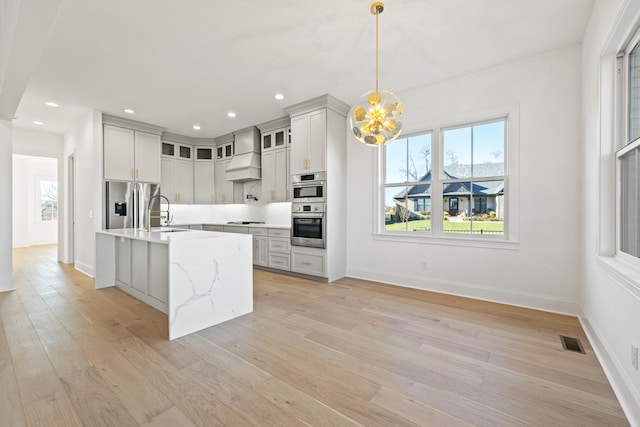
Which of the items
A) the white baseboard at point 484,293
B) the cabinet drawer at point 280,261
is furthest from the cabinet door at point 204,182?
the white baseboard at point 484,293

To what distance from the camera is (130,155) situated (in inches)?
208

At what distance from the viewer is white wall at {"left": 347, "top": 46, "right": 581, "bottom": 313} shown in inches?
119

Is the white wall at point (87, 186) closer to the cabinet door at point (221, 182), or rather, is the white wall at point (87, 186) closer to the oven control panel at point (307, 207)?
the cabinet door at point (221, 182)

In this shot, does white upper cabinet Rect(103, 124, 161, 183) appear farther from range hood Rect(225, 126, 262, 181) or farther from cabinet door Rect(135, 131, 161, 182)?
range hood Rect(225, 126, 262, 181)

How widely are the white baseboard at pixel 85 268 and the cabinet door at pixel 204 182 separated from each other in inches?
91.5

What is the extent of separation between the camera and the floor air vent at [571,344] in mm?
2279

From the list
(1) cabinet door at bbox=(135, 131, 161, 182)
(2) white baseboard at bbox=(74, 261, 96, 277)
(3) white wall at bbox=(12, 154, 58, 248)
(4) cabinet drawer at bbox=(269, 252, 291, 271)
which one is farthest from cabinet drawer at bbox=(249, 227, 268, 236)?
(3) white wall at bbox=(12, 154, 58, 248)

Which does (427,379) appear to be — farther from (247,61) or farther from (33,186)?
(33,186)

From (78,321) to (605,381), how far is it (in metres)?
4.32

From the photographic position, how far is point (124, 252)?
394 centimetres

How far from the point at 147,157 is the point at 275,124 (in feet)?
8.36

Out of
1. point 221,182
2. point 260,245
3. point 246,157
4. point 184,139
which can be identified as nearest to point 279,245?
point 260,245

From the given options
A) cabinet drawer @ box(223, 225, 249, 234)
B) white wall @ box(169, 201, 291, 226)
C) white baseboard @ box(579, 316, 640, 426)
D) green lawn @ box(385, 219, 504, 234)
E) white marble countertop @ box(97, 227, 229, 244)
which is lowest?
white baseboard @ box(579, 316, 640, 426)

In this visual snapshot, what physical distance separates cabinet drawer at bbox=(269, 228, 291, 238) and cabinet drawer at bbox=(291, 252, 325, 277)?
363mm
